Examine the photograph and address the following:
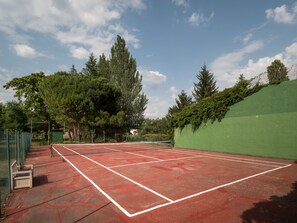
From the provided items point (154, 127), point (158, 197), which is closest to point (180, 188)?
point (158, 197)

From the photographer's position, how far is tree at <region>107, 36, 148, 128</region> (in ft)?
141

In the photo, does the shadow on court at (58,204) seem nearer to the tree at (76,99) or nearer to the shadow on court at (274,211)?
the shadow on court at (274,211)

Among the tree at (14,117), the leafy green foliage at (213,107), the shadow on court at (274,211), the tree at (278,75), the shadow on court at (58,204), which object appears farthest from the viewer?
the tree at (14,117)

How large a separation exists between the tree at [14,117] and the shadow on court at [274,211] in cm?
4122

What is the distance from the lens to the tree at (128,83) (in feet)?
141

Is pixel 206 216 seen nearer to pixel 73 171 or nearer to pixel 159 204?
pixel 159 204

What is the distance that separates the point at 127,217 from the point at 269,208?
12.6 feet

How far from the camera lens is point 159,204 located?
6.21 metres

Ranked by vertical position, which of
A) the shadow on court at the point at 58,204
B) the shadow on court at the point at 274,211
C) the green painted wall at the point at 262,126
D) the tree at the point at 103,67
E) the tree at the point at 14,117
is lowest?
the shadow on court at the point at 274,211

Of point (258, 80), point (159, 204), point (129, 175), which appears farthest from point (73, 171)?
point (258, 80)

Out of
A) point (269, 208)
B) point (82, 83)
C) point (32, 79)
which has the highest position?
point (32, 79)

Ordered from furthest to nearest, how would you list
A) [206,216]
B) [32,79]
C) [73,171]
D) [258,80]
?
→ [32,79]
[258,80]
[73,171]
[206,216]

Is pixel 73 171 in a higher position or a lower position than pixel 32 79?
lower

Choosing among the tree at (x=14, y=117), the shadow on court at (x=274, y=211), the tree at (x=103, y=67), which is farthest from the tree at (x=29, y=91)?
the shadow on court at (x=274, y=211)
